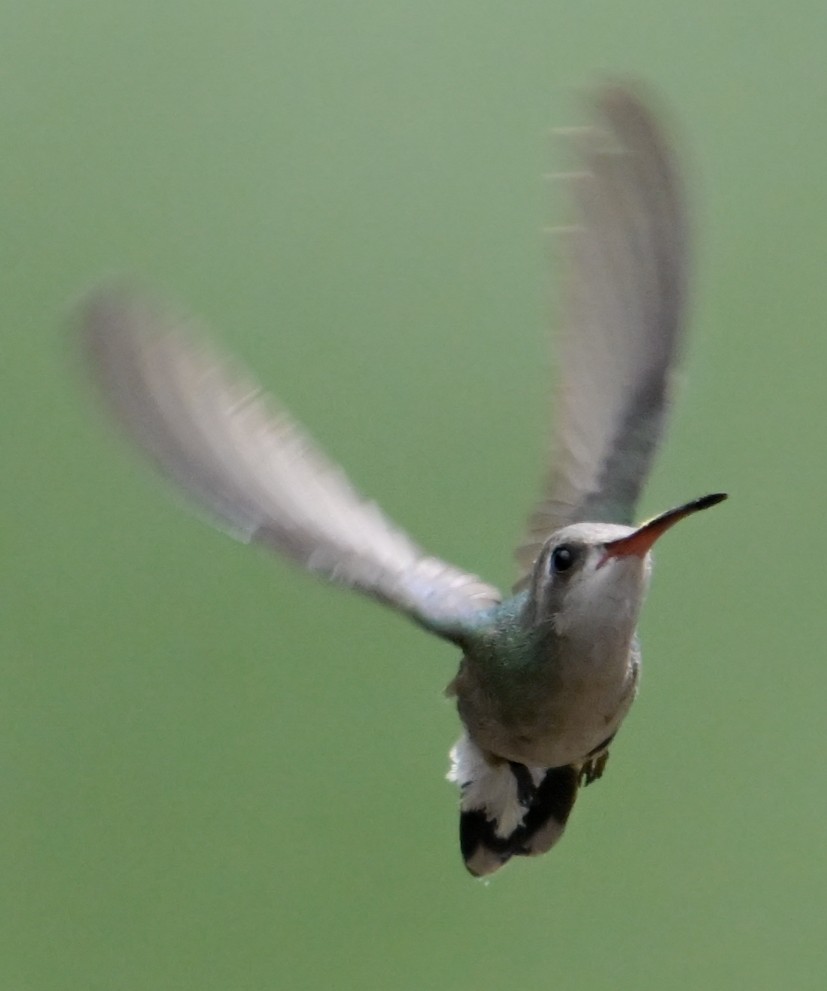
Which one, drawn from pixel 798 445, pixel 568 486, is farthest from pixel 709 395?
pixel 568 486

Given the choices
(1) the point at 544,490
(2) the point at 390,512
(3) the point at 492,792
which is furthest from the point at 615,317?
(2) the point at 390,512

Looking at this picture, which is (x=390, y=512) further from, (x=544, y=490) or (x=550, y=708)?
(x=550, y=708)

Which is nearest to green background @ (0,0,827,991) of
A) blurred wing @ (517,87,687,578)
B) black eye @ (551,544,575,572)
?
blurred wing @ (517,87,687,578)

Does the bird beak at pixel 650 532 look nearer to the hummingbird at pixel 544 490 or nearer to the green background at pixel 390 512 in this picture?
the hummingbird at pixel 544 490

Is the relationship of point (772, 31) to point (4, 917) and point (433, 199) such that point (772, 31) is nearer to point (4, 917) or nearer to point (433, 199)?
point (433, 199)

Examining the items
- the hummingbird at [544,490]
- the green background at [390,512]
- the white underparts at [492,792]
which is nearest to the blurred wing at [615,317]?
the hummingbird at [544,490]

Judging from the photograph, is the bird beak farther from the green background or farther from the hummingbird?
the green background
